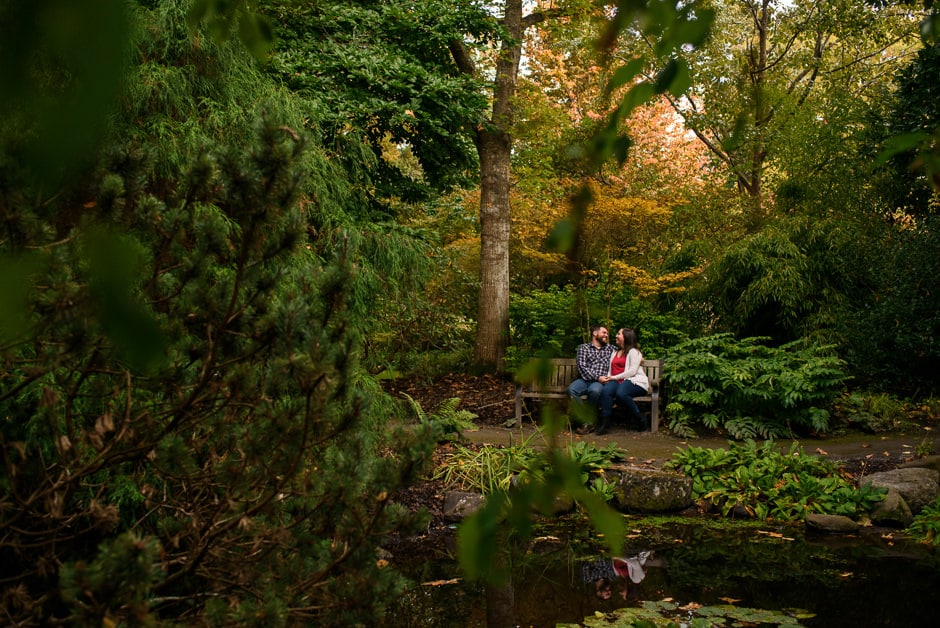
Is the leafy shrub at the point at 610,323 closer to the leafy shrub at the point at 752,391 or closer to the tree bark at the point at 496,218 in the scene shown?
the tree bark at the point at 496,218

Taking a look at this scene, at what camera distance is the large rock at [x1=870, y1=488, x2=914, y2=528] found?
6.14m

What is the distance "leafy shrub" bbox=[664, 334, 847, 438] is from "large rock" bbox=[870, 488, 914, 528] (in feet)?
6.35

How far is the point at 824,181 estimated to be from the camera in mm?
12109

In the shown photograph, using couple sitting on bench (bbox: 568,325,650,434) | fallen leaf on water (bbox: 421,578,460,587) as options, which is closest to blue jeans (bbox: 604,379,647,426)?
couple sitting on bench (bbox: 568,325,650,434)

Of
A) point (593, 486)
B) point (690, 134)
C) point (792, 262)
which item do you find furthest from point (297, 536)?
point (690, 134)

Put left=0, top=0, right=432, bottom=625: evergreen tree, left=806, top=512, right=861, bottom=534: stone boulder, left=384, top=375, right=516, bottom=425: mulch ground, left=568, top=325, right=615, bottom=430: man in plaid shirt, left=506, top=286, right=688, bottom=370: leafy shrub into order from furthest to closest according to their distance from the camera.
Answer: left=506, top=286, right=688, bottom=370: leafy shrub, left=384, top=375, right=516, bottom=425: mulch ground, left=568, top=325, right=615, bottom=430: man in plaid shirt, left=806, top=512, right=861, bottom=534: stone boulder, left=0, top=0, right=432, bottom=625: evergreen tree

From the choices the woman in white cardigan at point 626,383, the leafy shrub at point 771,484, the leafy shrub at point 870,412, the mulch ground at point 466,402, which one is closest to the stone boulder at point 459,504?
the mulch ground at point 466,402

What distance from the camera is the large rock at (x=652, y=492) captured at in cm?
659

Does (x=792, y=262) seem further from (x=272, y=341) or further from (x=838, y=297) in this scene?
(x=272, y=341)

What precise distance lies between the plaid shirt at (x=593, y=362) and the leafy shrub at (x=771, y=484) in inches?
72.8

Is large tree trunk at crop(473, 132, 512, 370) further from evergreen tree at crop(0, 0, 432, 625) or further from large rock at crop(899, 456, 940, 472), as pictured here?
evergreen tree at crop(0, 0, 432, 625)

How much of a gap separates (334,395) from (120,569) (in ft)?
2.68

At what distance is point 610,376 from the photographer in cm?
869

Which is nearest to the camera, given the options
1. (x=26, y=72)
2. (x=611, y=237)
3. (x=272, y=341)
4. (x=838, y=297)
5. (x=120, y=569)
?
(x=26, y=72)
